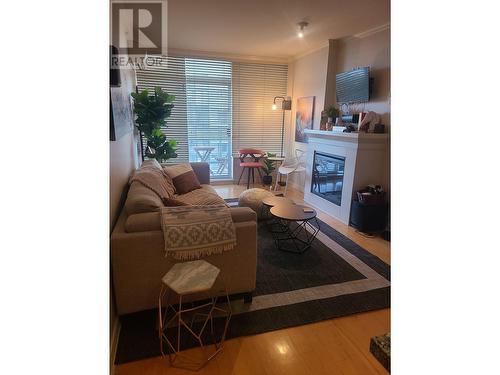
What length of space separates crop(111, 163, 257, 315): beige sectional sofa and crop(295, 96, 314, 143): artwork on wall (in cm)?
338

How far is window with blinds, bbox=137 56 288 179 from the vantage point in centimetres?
503

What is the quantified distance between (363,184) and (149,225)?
277 cm

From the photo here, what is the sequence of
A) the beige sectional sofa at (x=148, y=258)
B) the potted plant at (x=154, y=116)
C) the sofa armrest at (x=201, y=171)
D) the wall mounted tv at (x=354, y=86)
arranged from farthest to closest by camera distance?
the sofa armrest at (x=201, y=171) → the potted plant at (x=154, y=116) → the wall mounted tv at (x=354, y=86) → the beige sectional sofa at (x=148, y=258)

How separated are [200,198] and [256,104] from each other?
3.21 metres

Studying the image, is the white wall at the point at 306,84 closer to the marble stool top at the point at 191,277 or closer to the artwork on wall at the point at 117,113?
the artwork on wall at the point at 117,113

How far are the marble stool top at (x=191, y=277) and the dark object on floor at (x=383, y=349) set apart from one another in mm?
1025

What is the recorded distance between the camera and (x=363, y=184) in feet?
11.4

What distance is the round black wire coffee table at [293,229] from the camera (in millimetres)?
2615

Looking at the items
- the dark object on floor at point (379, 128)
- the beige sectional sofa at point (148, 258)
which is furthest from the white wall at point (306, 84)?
the beige sectional sofa at point (148, 258)

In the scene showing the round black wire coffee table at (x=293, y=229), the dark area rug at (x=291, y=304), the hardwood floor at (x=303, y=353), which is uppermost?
the round black wire coffee table at (x=293, y=229)

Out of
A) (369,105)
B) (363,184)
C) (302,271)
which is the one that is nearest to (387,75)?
(369,105)

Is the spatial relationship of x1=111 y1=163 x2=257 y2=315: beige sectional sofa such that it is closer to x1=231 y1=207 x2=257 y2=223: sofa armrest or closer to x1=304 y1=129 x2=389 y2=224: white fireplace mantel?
x1=231 y1=207 x2=257 y2=223: sofa armrest
